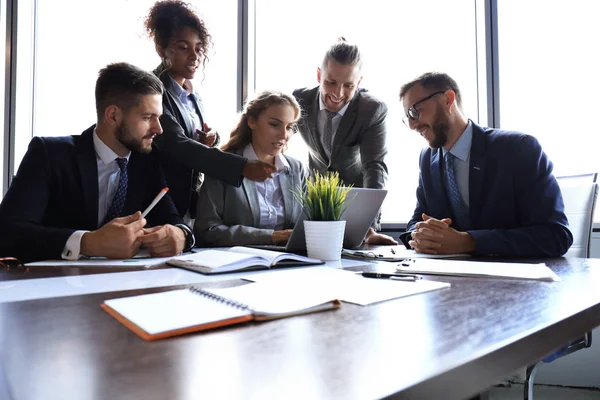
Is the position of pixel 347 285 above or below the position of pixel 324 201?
below

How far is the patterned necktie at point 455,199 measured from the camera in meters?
1.93

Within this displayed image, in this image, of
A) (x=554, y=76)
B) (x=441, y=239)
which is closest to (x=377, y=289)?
(x=441, y=239)

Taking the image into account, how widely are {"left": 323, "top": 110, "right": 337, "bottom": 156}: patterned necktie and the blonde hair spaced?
0.30m

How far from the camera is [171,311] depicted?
2.14 ft

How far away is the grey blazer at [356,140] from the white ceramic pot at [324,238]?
1.06 metres

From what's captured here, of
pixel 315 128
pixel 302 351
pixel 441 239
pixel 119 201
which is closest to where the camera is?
pixel 302 351

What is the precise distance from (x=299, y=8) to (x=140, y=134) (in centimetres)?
232

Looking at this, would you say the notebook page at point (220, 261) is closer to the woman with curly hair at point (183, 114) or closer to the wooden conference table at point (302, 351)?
the wooden conference table at point (302, 351)

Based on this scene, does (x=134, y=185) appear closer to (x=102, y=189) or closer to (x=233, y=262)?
(x=102, y=189)

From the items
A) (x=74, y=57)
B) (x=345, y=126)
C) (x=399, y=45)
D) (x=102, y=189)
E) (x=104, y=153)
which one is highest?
(x=74, y=57)

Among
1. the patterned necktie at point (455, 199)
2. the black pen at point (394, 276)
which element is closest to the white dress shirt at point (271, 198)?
the patterned necktie at point (455, 199)

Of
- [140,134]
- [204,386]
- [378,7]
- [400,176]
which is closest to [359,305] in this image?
[204,386]

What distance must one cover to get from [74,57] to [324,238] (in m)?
3.50

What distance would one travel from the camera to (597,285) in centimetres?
94
